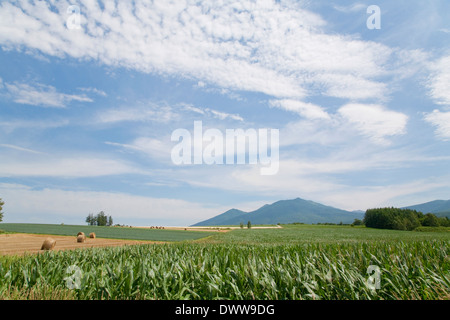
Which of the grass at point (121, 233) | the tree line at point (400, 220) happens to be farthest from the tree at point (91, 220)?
the tree line at point (400, 220)

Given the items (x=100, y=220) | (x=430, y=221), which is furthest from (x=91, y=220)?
(x=430, y=221)

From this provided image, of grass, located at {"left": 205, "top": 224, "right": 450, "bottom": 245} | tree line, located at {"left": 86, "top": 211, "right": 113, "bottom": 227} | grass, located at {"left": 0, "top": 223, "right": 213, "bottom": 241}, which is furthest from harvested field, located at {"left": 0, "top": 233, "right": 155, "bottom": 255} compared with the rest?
tree line, located at {"left": 86, "top": 211, "right": 113, "bottom": 227}

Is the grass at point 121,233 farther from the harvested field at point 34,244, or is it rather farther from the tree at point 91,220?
the tree at point 91,220

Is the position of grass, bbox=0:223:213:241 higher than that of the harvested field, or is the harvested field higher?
the harvested field

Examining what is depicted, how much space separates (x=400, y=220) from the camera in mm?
106125

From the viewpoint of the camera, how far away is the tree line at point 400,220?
10425 cm

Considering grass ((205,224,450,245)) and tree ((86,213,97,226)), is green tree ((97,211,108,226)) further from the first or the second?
grass ((205,224,450,245))

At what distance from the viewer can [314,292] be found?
5.37 metres

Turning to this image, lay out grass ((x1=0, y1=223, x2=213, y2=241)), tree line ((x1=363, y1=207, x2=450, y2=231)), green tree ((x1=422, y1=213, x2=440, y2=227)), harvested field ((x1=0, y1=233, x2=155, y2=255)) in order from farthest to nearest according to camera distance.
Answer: green tree ((x1=422, y1=213, x2=440, y2=227)), tree line ((x1=363, y1=207, x2=450, y2=231)), grass ((x1=0, y1=223, x2=213, y2=241)), harvested field ((x1=0, y1=233, x2=155, y2=255))

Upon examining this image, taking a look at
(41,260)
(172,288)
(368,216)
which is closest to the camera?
(172,288)

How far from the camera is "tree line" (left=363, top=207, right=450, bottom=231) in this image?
10425cm
